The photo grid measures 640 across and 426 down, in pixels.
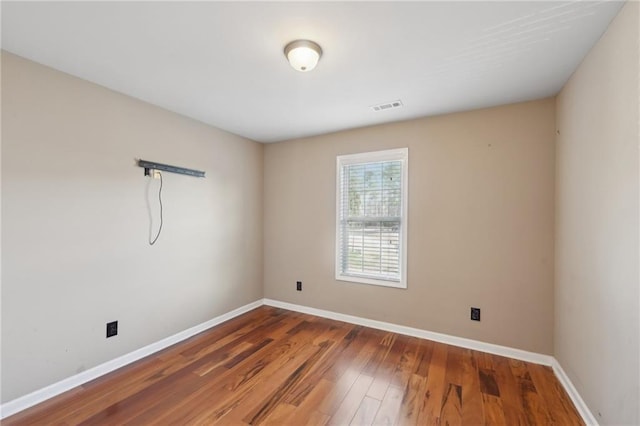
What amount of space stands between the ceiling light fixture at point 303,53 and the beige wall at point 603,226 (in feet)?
5.21

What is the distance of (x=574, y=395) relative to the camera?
1.95 m

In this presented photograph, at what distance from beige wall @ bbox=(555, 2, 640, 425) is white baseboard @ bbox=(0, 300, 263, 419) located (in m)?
3.34

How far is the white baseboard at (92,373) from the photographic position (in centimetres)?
185

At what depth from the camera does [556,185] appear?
2404 millimetres

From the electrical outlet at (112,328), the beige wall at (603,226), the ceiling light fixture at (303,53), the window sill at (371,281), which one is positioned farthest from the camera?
the window sill at (371,281)

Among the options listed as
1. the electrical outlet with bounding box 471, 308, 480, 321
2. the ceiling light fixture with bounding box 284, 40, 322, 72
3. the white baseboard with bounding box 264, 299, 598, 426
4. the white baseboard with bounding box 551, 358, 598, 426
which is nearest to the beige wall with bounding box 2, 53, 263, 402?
the white baseboard with bounding box 264, 299, 598, 426

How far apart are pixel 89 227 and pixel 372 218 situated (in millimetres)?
2703

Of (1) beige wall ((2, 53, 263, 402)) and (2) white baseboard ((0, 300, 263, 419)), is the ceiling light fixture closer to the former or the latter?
(1) beige wall ((2, 53, 263, 402))

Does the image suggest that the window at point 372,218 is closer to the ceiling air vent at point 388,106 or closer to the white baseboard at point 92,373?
the ceiling air vent at point 388,106

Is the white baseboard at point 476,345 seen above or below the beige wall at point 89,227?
below

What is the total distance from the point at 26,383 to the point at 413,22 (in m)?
3.37

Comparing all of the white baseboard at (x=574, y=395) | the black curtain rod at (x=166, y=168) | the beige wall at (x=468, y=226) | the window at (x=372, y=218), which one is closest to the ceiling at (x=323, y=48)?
the beige wall at (x=468, y=226)

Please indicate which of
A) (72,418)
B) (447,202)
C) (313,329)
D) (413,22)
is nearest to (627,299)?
(447,202)

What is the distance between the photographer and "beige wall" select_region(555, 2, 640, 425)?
1360 millimetres
